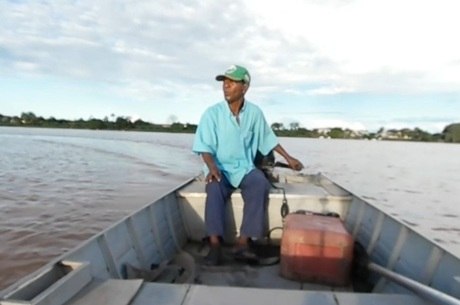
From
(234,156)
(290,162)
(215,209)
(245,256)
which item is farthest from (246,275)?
(290,162)

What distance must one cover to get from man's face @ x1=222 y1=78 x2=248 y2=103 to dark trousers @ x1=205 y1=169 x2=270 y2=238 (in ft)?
2.14

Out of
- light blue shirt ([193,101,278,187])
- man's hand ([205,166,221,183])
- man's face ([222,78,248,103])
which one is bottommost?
man's hand ([205,166,221,183])

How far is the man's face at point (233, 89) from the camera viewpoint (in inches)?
126

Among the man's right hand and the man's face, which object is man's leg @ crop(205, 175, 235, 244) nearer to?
the man's right hand

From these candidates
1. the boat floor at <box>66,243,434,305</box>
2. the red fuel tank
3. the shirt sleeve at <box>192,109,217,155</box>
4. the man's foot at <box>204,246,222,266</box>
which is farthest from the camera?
the shirt sleeve at <box>192,109,217,155</box>

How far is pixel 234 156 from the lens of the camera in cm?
338

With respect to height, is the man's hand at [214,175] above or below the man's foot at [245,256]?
above

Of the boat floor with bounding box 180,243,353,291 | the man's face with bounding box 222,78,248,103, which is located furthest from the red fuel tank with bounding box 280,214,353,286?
the man's face with bounding box 222,78,248,103

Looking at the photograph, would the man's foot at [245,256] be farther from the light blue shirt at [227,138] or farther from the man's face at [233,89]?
the man's face at [233,89]

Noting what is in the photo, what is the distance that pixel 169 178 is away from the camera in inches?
540

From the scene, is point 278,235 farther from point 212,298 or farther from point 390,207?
point 390,207

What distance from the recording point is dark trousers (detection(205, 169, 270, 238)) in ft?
10.0

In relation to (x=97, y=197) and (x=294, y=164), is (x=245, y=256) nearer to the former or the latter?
(x=294, y=164)

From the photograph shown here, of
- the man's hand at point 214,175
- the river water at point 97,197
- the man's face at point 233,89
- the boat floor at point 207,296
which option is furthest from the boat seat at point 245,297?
the man's face at point 233,89
